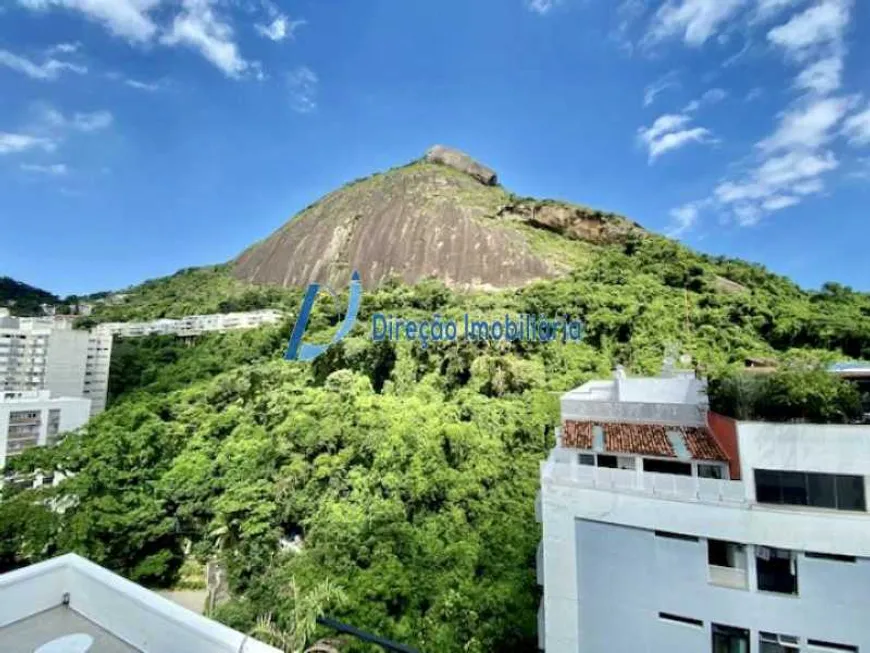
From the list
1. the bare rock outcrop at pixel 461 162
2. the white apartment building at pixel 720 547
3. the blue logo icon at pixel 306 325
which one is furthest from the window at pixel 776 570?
the bare rock outcrop at pixel 461 162

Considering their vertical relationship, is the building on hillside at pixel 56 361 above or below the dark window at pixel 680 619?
above

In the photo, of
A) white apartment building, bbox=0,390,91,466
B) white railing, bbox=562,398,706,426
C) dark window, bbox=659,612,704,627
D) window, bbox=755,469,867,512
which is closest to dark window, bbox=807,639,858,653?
dark window, bbox=659,612,704,627

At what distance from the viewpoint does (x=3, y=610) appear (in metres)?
2.47

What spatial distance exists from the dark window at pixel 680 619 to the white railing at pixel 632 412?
9.61 ft

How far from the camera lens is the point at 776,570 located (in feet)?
17.5

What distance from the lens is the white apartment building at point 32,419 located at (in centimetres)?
1853

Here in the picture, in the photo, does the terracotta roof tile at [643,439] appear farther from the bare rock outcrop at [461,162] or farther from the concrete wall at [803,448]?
the bare rock outcrop at [461,162]

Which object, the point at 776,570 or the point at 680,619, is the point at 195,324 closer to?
the point at 680,619

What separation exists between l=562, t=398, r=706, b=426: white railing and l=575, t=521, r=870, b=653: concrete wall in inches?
95.7

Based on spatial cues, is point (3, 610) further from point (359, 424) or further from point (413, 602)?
point (359, 424)

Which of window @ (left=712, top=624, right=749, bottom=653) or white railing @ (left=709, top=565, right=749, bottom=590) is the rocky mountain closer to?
white railing @ (left=709, top=565, right=749, bottom=590)

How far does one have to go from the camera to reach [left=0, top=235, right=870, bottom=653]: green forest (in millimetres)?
8773

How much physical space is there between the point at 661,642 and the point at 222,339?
2644cm

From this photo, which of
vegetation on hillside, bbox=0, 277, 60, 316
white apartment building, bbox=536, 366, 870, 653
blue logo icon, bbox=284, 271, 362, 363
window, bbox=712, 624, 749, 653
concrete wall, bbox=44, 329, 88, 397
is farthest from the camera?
vegetation on hillside, bbox=0, 277, 60, 316
